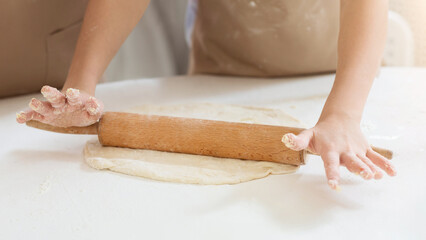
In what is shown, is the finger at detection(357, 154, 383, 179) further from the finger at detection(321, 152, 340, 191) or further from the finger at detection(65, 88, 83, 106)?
the finger at detection(65, 88, 83, 106)

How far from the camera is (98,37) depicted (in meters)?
1.11

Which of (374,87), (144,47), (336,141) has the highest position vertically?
(336,141)

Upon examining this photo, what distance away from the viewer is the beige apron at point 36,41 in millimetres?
1263

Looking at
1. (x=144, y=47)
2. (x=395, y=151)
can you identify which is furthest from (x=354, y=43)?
(x=144, y=47)

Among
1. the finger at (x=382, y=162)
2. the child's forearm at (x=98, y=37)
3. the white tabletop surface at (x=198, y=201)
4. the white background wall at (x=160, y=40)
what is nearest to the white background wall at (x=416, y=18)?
the white background wall at (x=160, y=40)

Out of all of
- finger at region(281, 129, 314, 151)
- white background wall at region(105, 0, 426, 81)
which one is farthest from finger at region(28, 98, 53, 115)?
white background wall at region(105, 0, 426, 81)

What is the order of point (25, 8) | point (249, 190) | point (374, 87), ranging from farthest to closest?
1. point (374, 87)
2. point (25, 8)
3. point (249, 190)

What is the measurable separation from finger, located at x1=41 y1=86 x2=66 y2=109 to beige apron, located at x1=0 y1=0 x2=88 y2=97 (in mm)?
515

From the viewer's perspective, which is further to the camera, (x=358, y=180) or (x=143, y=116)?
(x=143, y=116)

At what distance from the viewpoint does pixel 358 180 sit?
794mm

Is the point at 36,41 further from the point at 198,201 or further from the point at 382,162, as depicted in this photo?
the point at 382,162

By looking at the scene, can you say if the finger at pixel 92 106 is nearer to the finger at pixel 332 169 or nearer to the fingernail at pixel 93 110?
the fingernail at pixel 93 110

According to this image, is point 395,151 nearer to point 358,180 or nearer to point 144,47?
point 358,180

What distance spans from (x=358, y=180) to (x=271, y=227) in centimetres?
22
